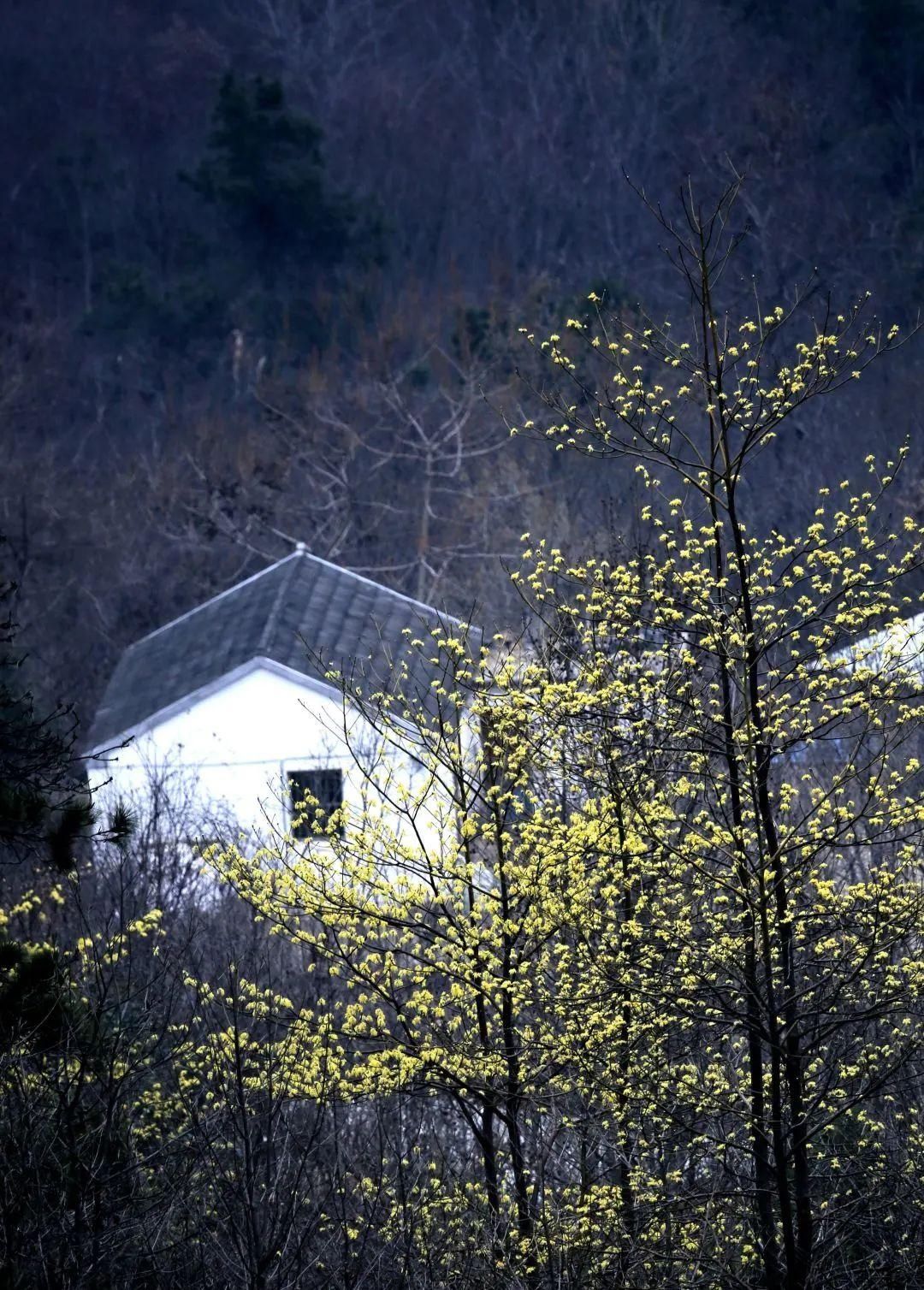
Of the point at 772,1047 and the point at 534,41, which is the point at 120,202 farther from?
the point at 772,1047

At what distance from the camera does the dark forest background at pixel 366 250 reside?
46.8m

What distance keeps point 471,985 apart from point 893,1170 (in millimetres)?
2916

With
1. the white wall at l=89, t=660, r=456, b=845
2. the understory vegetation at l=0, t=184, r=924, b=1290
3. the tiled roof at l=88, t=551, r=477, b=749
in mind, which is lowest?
the understory vegetation at l=0, t=184, r=924, b=1290

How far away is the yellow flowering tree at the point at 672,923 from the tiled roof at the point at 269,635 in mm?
12828

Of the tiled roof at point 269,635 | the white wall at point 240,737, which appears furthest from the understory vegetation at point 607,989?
the tiled roof at point 269,635

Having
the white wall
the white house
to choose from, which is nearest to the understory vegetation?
the white house

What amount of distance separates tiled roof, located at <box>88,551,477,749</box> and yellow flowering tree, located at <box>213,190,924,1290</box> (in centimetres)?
1283

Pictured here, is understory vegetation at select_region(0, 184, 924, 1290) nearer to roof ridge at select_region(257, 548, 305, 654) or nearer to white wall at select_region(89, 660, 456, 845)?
white wall at select_region(89, 660, 456, 845)

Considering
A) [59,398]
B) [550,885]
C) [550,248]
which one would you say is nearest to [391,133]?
[550,248]

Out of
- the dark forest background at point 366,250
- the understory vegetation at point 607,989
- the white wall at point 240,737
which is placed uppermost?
the dark forest background at point 366,250

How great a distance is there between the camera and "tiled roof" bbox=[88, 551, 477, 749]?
2672cm

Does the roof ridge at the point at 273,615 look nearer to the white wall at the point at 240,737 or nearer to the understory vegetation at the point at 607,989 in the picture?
the white wall at the point at 240,737

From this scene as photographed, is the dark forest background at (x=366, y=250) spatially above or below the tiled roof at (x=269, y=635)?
above

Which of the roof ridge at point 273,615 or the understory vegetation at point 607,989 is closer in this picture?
the understory vegetation at point 607,989
